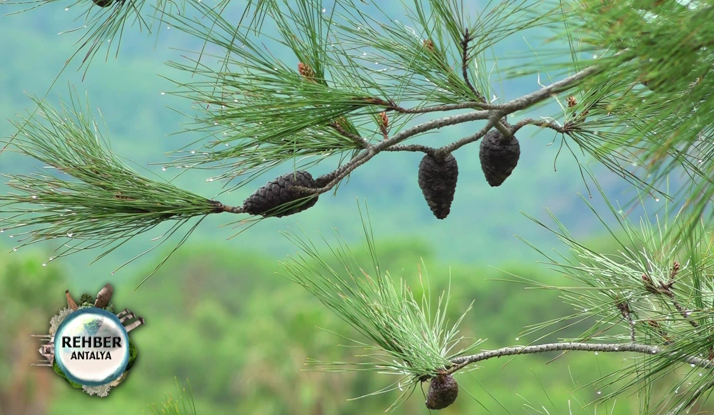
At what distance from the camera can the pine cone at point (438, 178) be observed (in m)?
0.82

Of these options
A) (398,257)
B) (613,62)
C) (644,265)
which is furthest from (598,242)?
(613,62)

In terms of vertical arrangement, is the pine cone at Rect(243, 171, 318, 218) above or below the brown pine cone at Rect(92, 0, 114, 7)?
below

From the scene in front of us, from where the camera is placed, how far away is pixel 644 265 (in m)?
0.98

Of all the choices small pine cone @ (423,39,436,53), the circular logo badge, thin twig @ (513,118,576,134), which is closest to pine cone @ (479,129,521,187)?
thin twig @ (513,118,576,134)

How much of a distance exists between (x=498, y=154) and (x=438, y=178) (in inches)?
2.8

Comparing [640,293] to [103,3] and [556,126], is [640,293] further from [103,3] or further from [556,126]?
[103,3]

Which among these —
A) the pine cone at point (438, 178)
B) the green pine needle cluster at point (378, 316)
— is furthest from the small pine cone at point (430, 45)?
the green pine needle cluster at point (378, 316)

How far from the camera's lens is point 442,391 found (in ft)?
3.07

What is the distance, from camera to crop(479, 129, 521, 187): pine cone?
83 cm

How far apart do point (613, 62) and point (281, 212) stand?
0.37m

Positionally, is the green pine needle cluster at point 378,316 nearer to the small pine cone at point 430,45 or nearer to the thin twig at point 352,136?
the thin twig at point 352,136

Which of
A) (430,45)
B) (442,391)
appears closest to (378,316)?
(442,391)

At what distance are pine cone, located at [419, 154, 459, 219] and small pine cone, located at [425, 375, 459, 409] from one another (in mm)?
229

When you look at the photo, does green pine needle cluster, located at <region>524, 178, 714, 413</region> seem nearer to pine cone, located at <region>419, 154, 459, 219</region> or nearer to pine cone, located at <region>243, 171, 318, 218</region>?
pine cone, located at <region>419, 154, 459, 219</region>
